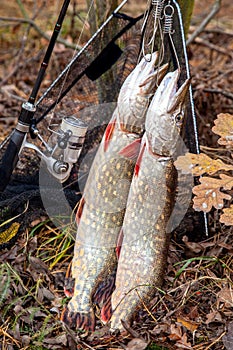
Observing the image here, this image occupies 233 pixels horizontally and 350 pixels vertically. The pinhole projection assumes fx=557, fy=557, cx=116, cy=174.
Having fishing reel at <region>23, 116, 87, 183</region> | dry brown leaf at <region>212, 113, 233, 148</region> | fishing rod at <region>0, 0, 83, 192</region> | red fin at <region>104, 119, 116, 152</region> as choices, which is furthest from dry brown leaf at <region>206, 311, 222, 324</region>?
fishing rod at <region>0, 0, 83, 192</region>

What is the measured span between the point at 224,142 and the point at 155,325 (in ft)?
2.92

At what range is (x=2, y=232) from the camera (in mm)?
2783

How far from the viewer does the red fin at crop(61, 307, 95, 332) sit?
2.51 metres

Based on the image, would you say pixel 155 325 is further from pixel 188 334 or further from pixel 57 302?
pixel 57 302

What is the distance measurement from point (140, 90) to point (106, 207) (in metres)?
0.59

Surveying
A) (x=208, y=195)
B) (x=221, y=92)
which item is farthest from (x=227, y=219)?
(x=221, y=92)

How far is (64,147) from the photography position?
9.18 feet

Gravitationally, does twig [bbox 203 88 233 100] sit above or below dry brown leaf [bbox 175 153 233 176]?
above

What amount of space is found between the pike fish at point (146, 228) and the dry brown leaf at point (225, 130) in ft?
0.77

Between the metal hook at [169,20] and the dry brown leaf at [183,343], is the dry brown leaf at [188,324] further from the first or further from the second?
the metal hook at [169,20]

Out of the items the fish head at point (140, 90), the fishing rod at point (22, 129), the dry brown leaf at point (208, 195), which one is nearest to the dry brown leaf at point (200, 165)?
the dry brown leaf at point (208, 195)

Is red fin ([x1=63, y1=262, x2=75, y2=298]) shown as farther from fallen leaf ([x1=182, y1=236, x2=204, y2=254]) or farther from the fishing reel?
fallen leaf ([x1=182, y1=236, x2=204, y2=254])

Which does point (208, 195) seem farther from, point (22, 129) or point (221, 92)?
point (221, 92)

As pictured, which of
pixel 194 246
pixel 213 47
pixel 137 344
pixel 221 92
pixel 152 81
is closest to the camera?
pixel 137 344
